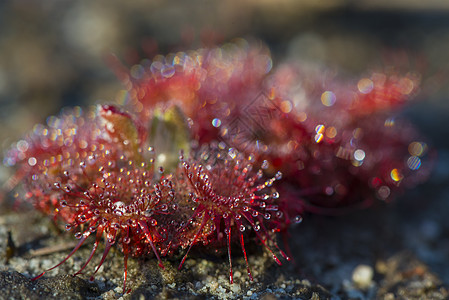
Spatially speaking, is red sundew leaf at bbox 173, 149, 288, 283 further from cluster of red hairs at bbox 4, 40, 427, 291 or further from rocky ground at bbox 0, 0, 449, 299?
rocky ground at bbox 0, 0, 449, 299

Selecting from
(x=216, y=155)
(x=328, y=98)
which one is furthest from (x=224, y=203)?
(x=328, y=98)

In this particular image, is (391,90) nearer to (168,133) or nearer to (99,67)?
(168,133)

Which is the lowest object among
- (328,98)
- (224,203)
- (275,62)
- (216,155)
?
(224,203)

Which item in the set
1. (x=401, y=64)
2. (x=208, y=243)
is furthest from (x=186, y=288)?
(x=401, y=64)

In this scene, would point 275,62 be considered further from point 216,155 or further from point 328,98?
point 216,155

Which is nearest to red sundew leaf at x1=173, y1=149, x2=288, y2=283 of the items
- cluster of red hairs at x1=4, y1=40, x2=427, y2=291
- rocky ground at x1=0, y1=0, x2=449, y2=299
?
cluster of red hairs at x1=4, y1=40, x2=427, y2=291

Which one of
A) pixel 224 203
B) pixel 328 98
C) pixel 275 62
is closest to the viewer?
pixel 224 203

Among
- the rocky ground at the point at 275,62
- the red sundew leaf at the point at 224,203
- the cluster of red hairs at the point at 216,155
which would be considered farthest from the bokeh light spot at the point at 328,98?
the red sundew leaf at the point at 224,203
